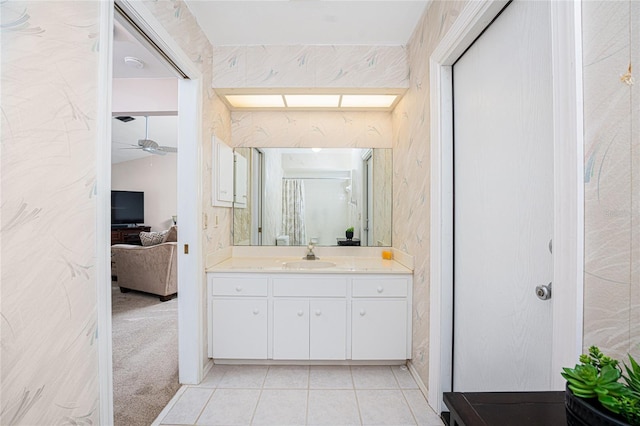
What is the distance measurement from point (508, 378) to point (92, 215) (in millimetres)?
1823

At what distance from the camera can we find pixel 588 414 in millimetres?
427

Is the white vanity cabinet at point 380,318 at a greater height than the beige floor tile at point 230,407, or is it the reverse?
the white vanity cabinet at point 380,318

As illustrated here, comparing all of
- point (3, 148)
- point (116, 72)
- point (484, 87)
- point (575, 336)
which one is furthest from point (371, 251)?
point (116, 72)

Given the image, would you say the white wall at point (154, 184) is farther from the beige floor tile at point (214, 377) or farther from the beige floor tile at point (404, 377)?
the beige floor tile at point (404, 377)

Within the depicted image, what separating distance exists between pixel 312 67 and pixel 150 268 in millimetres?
3261

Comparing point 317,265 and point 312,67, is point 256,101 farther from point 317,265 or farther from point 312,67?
point 317,265

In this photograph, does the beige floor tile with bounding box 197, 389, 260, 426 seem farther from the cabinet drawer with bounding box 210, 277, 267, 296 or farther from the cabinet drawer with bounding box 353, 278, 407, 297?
the cabinet drawer with bounding box 353, 278, 407, 297

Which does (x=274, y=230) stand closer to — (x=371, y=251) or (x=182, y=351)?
(x=371, y=251)

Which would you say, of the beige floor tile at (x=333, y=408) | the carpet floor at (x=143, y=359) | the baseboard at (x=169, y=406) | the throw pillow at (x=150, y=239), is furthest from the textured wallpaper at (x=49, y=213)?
the throw pillow at (x=150, y=239)

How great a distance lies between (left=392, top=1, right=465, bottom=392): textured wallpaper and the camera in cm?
185

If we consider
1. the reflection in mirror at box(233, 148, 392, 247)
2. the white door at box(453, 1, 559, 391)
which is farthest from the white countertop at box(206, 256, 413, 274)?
the white door at box(453, 1, 559, 391)

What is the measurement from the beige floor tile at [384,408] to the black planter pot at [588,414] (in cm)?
149

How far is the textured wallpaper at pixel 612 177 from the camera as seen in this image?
26.2 inches

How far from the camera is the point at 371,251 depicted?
2791mm
